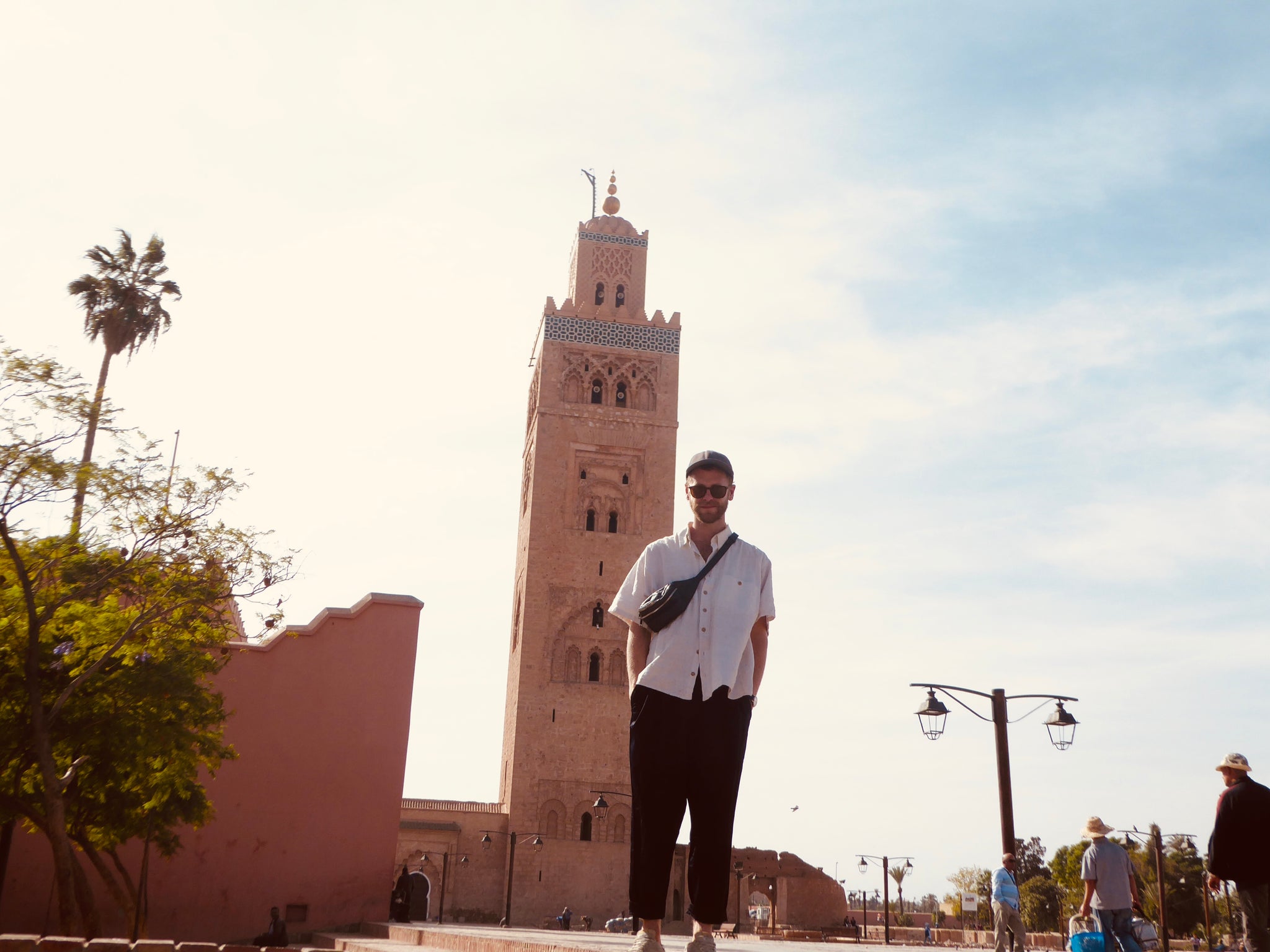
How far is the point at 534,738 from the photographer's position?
33.7 metres

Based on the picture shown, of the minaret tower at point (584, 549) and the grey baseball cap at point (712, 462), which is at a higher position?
the minaret tower at point (584, 549)

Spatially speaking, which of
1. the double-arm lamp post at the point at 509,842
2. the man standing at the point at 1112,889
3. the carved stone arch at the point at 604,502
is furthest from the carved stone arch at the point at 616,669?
the man standing at the point at 1112,889

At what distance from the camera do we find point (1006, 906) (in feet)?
34.8

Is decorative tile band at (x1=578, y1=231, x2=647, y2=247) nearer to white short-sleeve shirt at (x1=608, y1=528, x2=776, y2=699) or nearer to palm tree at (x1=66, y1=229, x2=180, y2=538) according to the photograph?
palm tree at (x1=66, y1=229, x2=180, y2=538)

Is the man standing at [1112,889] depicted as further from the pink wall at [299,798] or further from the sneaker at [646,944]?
the pink wall at [299,798]

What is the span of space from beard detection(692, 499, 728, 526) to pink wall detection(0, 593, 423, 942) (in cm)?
1440

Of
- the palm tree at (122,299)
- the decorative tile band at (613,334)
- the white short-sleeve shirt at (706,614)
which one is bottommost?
the white short-sleeve shirt at (706,614)

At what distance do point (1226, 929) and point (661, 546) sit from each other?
35.5 meters

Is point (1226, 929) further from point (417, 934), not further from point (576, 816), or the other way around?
point (417, 934)

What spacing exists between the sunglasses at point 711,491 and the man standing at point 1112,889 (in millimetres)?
4302

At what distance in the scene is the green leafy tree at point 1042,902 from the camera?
150ft

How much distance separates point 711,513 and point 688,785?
2.91 feet

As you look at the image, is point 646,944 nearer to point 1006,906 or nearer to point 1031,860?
point 1006,906

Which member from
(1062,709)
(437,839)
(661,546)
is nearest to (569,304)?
(437,839)
